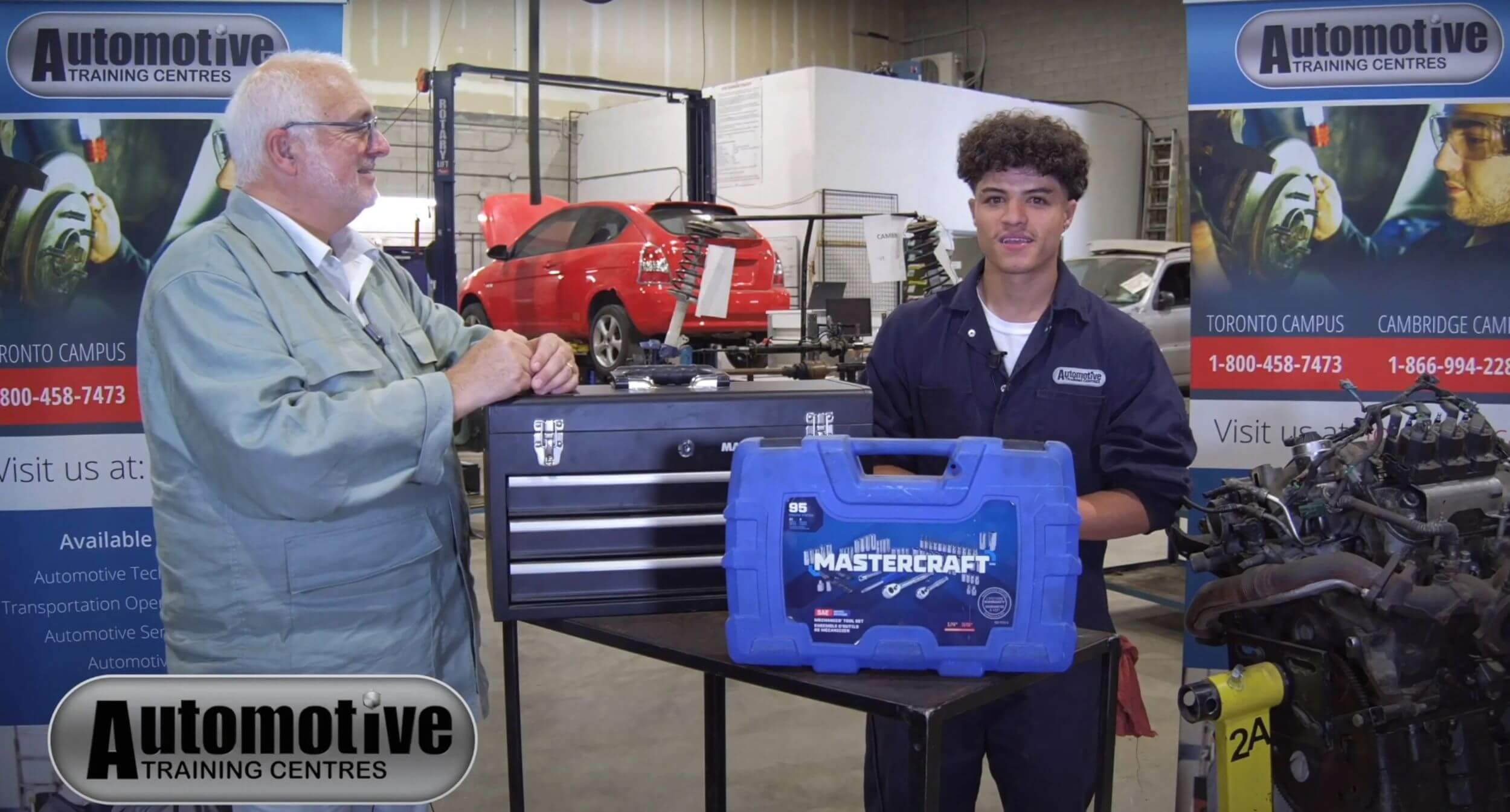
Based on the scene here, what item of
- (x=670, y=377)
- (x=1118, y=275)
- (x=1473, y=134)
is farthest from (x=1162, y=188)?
(x=670, y=377)

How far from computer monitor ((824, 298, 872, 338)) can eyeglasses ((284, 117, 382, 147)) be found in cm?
447

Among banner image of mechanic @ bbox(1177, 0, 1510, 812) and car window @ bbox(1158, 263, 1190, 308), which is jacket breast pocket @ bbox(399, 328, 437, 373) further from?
car window @ bbox(1158, 263, 1190, 308)

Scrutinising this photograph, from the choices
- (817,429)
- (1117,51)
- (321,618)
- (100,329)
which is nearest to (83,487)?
(100,329)

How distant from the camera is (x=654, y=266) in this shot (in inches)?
303

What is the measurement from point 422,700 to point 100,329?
159 cm

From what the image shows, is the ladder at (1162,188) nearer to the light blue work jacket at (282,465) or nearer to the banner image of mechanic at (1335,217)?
the banner image of mechanic at (1335,217)

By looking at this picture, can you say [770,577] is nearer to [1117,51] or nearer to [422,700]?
[422,700]

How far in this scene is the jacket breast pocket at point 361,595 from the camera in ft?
5.11

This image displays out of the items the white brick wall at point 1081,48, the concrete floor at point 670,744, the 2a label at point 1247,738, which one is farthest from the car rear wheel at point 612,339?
the white brick wall at point 1081,48

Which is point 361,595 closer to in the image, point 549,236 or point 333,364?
point 333,364

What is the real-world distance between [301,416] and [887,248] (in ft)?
12.8

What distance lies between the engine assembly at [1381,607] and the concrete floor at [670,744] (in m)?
1.06

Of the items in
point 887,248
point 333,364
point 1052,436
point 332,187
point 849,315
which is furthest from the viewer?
point 849,315

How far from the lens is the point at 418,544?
65.2 inches
